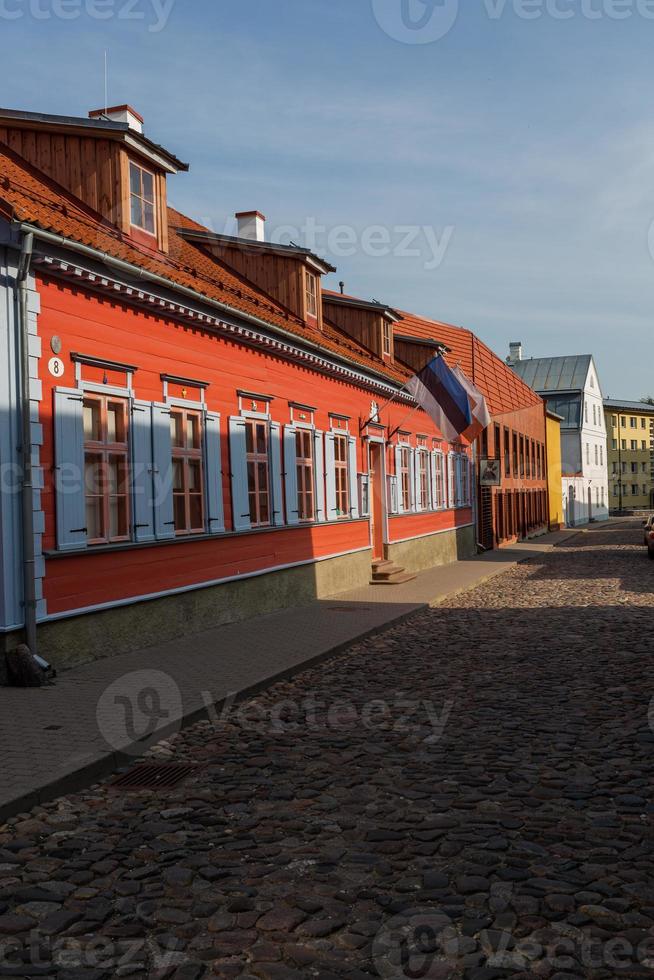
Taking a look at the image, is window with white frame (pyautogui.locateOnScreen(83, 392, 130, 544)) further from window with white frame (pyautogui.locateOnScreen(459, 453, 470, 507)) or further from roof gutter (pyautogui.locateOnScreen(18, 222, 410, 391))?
window with white frame (pyautogui.locateOnScreen(459, 453, 470, 507))

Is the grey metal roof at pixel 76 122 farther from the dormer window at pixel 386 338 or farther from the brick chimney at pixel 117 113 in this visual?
the dormer window at pixel 386 338

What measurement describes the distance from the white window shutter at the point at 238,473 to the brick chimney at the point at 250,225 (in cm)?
786

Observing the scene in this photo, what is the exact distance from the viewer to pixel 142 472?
11.4m

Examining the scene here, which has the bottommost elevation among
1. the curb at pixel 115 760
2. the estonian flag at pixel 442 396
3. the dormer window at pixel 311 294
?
the curb at pixel 115 760

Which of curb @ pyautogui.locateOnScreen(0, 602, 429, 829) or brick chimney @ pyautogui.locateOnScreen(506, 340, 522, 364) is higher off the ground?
brick chimney @ pyautogui.locateOnScreen(506, 340, 522, 364)

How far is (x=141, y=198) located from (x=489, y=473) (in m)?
22.6

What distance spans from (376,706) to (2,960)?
4.96m

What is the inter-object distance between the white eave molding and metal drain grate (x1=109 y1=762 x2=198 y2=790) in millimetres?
5380

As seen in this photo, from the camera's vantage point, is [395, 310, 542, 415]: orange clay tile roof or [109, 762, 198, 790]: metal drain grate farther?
[395, 310, 542, 415]: orange clay tile roof

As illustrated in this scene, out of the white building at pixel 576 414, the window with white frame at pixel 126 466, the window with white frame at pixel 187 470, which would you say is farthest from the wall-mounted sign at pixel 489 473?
the white building at pixel 576 414

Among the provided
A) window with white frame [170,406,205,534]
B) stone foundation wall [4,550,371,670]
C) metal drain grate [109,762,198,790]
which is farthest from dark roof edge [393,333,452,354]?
metal drain grate [109,762,198,790]

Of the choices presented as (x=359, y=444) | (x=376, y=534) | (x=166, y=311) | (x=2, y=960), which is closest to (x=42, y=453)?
(x=166, y=311)

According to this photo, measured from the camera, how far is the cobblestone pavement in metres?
3.74

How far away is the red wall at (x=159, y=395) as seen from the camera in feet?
32.6
